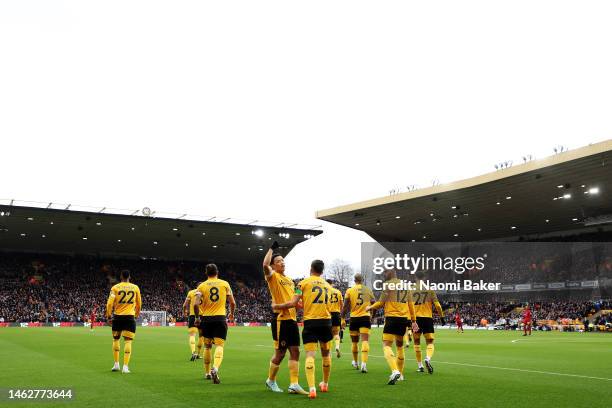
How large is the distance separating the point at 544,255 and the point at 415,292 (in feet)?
160

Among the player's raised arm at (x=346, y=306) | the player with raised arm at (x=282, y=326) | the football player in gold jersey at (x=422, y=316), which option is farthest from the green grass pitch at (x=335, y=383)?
the player's raised arm at (x=346, y=306)

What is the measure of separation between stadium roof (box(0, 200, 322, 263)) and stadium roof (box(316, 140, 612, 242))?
11.5m

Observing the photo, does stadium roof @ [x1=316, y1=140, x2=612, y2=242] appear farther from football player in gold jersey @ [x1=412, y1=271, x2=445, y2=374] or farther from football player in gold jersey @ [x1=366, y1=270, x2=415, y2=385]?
football player in gold jersey @ [x1=366, y1=270, x2=415, y2=385]

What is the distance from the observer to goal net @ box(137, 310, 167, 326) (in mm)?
59031

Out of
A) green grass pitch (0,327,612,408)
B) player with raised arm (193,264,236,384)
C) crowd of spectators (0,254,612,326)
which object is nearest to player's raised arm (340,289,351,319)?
green grass pitch (0,327,612,408)

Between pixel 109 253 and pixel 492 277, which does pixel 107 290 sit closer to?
pixel 109 253

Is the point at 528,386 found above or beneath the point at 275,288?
beneath

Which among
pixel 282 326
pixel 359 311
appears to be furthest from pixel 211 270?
pixel 359 311

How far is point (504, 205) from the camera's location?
50469 millimetres

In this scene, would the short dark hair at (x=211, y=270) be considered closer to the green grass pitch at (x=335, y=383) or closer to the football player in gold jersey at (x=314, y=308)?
the green grass pitch at (x=335, y=383)

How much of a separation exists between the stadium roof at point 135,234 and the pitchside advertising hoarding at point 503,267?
34.5ft

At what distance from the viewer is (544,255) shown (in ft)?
188

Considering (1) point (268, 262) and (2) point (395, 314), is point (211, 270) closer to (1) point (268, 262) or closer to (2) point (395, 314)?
(1) point (268, 262)

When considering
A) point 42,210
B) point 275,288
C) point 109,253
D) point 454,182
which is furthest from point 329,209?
point 275,288
